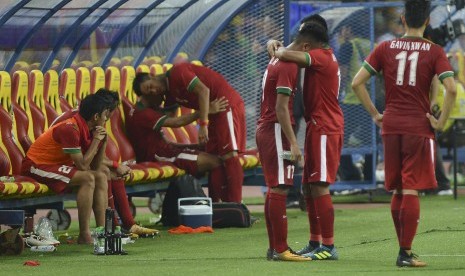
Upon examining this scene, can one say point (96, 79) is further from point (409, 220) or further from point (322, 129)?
point (409, 220)

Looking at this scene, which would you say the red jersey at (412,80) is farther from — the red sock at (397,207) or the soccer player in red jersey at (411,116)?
the red sock at (397,207)

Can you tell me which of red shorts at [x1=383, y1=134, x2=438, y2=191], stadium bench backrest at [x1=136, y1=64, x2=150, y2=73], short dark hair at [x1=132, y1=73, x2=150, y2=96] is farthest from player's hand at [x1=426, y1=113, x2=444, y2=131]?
stadium bench backrest at [x1=136, y1=64, x2=150, y2=73]

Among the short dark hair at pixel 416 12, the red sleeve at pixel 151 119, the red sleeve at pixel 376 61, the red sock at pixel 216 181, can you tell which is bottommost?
the red sock at pixel 216 181

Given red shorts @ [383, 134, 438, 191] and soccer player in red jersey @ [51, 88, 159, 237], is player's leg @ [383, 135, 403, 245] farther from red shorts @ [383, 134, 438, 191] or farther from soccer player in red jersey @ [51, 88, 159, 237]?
soccer player in red jersey @ [51, 88, 159, 237]

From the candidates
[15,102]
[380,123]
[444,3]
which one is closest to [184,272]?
[380,123]

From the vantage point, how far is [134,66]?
66.4 ft

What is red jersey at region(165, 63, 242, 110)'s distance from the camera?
17891 millimetres

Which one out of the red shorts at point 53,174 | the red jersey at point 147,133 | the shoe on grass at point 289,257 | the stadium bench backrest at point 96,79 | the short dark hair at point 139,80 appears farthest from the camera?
the stadium bench backrest at point 96,79

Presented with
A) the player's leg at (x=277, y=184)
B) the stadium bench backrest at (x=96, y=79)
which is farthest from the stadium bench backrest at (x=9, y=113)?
the player's leg at (x=277, y=184)

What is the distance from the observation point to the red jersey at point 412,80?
486 inches

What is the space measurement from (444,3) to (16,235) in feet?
35.9

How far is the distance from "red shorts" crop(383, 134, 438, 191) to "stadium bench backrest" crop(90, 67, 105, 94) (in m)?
6.71

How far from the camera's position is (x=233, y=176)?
59.7ft

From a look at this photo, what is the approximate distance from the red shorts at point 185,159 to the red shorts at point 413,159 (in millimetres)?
Result: 6114
